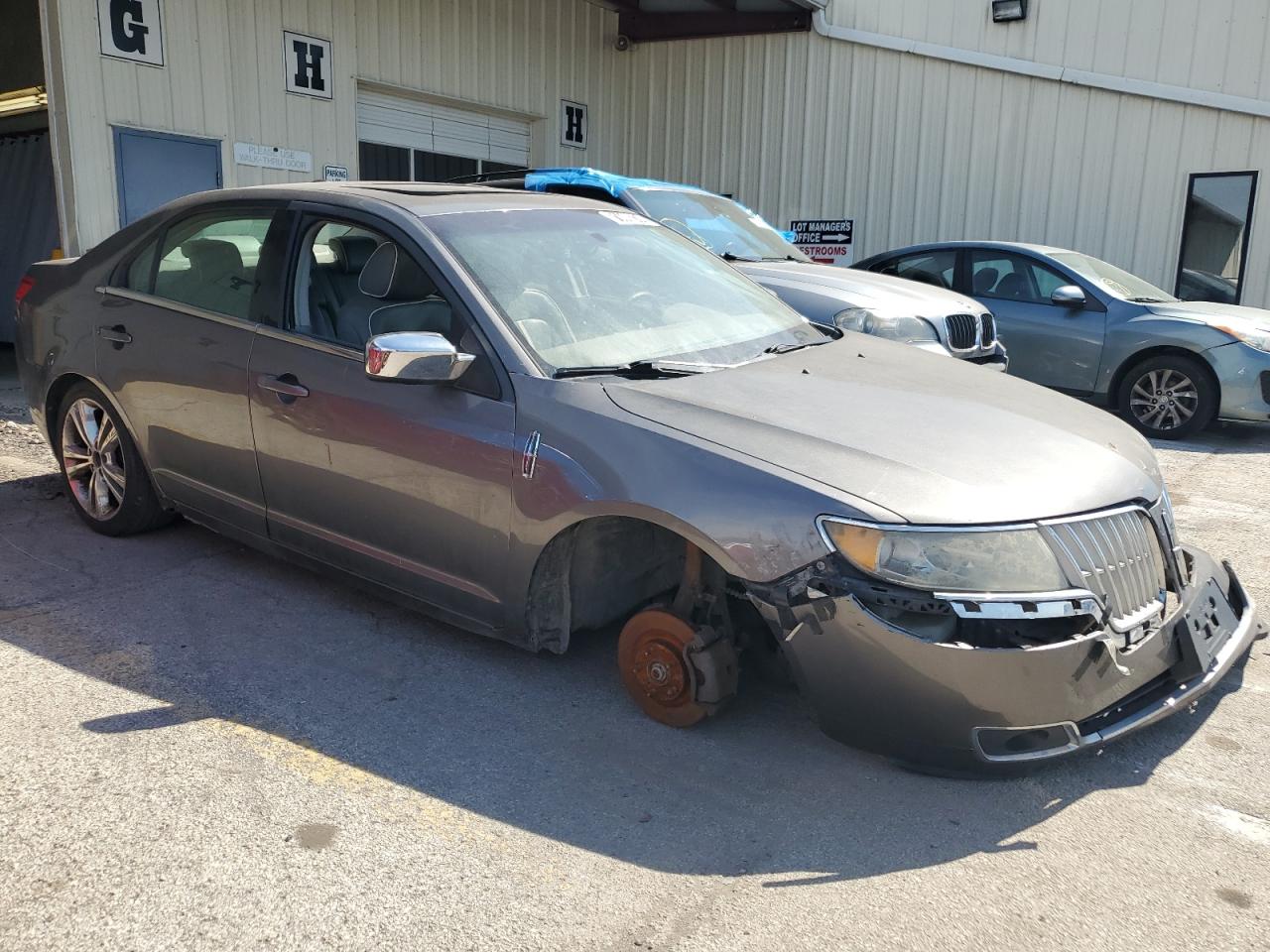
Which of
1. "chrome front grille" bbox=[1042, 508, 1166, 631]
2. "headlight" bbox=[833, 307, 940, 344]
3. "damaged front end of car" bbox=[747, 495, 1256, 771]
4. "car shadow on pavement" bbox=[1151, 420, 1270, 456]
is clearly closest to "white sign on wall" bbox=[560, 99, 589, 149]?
"headlight" bbox=[833, 307, 940, 344]

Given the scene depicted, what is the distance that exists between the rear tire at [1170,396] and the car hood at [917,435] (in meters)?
5.20

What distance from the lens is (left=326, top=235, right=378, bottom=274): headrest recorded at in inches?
162

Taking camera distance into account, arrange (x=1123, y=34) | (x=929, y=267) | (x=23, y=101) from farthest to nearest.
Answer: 1. (x=1123, y=34)
2. (x=23, y=101)
3. (x=929, y=267)

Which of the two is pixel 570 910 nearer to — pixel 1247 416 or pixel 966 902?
pixel 966 902

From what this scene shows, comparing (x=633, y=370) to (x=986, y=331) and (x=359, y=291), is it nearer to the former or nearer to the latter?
(x=359, y=291)

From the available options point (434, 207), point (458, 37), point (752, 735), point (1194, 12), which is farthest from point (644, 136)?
point (752, 735)

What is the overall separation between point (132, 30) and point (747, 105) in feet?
26.8

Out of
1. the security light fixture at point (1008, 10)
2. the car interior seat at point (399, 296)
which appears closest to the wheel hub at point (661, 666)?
the car interior seat at point (399, 296)

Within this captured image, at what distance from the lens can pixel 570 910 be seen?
2479mm

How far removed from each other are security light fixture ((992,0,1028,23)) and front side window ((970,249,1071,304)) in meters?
4.85

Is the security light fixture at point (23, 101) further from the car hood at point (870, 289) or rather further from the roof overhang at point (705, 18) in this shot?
the car hood at point (870, 289)

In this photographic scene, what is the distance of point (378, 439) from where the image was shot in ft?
12.0

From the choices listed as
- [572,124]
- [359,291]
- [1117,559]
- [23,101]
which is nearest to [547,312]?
[359,291]

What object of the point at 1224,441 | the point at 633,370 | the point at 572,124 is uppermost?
the point at 572,124
